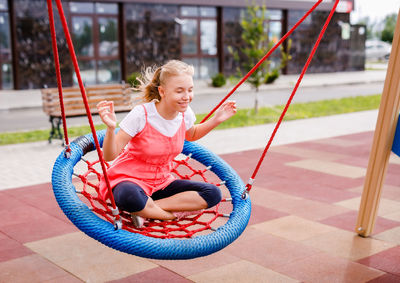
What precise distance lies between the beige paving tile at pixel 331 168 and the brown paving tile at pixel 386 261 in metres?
2.35

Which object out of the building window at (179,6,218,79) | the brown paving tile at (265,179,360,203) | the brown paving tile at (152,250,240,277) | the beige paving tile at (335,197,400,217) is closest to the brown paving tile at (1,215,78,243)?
the brown paving tile at (152,250,240,277)

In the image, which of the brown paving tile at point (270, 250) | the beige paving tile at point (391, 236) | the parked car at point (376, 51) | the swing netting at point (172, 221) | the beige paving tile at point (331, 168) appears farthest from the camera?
the parked car at point (376, 51)

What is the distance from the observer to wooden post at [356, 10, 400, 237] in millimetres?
4008

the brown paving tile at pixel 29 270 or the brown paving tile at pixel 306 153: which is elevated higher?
the brown paving tile at pixel 29 270

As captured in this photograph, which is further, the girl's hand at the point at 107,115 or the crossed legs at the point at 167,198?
the crossed legs at the point at 167,198

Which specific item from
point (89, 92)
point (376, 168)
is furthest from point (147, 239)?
point (89, 92)

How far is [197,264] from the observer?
3.77 m

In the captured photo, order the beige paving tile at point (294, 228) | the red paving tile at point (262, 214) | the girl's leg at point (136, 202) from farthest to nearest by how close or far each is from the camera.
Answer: the red paving tile at point (262, 214), the beige paving tile at point (294, 228), the girl's leg at point (136, 202)

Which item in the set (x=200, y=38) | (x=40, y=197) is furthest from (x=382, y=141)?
(x=200, y=38)

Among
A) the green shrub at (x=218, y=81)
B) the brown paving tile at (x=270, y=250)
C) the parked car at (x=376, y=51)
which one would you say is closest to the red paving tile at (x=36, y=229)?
the brown paving tile at (x=270, y=250)

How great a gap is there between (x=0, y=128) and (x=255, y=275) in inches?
334

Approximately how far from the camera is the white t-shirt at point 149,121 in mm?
3195

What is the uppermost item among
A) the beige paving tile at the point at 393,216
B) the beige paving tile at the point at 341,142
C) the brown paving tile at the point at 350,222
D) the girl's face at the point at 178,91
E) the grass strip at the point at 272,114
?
the girl's face at the point at 178,91

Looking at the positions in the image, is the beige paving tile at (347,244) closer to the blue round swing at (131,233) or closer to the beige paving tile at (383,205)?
the beige paving tile at (383,205)
